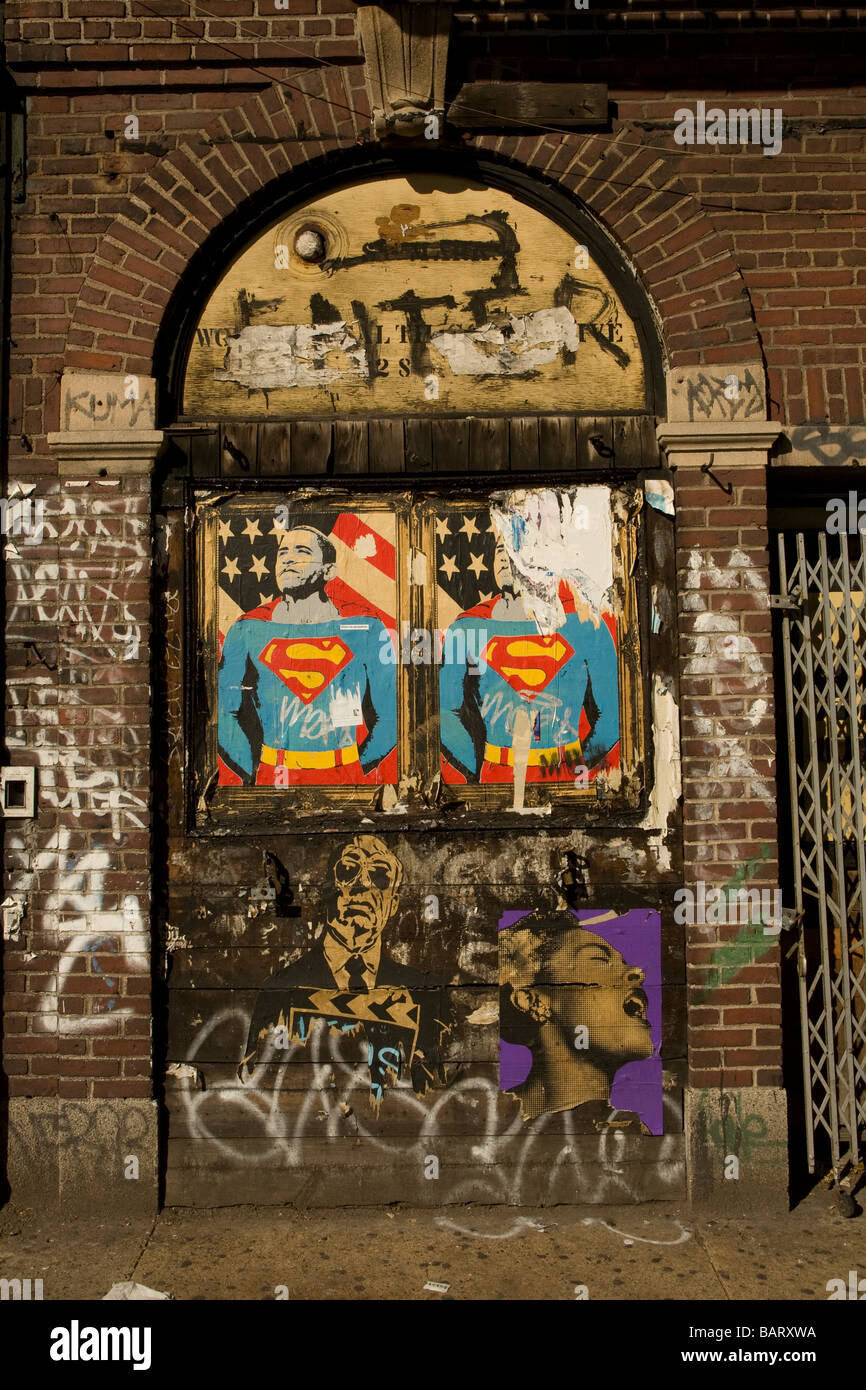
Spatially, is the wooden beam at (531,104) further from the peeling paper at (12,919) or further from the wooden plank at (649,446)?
the peeling paper at (12,919)

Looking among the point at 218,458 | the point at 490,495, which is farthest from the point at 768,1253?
the point at 218,458

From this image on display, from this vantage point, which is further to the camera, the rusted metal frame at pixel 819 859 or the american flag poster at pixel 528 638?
the american flag poster at pixel 528 638

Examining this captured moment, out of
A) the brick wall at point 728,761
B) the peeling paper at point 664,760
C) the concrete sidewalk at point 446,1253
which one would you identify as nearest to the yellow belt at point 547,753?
the peeling paper at point 664,760

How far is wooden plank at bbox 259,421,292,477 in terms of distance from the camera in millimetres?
4379

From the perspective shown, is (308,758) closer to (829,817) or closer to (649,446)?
(649,446)

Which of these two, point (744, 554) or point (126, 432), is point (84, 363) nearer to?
point (126, 432)

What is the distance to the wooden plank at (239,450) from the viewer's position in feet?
14.4

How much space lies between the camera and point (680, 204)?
4.33 meters

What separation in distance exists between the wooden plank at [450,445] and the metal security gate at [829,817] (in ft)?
4.94

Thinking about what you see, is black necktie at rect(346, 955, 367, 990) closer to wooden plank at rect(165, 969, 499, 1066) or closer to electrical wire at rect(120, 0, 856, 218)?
wooden plank at rect(165, 969, 499, 1066)

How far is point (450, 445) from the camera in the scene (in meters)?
4.38

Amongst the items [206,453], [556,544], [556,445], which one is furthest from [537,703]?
[206,453]

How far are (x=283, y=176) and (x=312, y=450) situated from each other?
124 cm

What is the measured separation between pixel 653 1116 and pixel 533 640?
7.06ft
